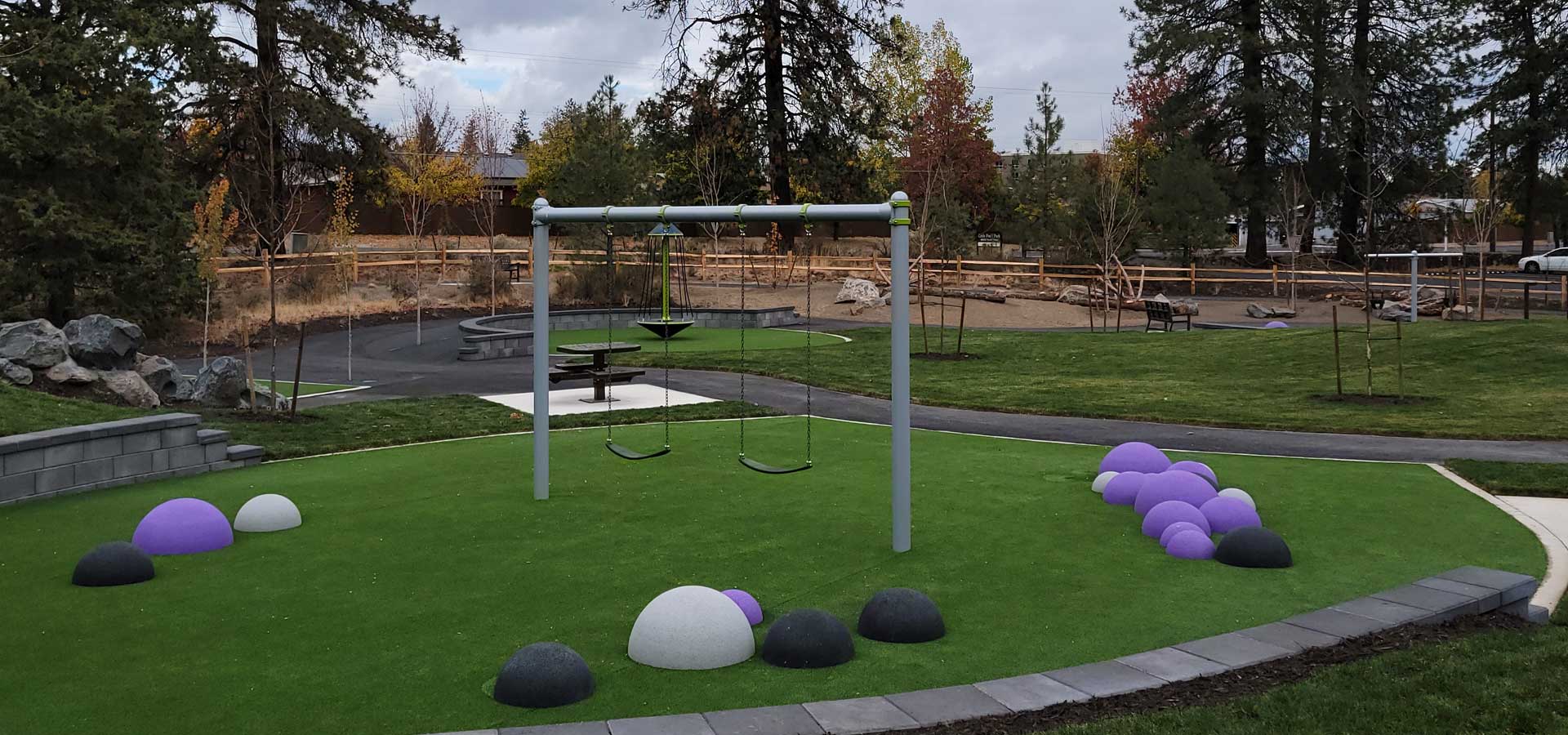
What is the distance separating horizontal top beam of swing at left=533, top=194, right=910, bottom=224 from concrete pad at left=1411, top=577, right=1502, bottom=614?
384 cm

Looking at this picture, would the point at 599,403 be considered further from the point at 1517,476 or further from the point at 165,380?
the point at 1517,476

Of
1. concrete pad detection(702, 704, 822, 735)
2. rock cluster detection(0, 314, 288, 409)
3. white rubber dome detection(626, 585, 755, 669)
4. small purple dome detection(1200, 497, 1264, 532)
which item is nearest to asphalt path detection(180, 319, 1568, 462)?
rock cluster detection(0, 314, 288, 409)

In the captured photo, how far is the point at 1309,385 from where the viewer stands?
1800 cm

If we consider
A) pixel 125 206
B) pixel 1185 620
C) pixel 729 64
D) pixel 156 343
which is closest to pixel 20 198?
pixel 125 206

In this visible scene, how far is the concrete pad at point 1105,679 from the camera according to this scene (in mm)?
5344

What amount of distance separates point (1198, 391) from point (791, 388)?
6162mm

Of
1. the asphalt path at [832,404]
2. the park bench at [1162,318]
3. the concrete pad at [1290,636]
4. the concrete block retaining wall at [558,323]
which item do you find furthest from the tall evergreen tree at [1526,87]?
the concrete pad at [1290,636]

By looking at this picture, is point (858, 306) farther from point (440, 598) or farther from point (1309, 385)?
point (440, 598)

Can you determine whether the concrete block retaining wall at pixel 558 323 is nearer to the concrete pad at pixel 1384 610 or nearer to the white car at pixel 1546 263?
the concrete pad at pixel 1384 610

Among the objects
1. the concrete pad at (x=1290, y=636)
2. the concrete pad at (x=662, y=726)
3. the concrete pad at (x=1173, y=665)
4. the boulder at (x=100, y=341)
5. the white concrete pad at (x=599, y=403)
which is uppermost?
the boulder at (x=100, y=341)

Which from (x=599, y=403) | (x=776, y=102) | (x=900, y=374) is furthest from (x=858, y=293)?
(x=900, y=374)

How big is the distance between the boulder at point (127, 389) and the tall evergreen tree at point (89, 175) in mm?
8229

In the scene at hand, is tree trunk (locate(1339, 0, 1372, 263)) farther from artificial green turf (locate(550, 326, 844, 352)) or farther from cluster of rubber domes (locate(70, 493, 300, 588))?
cluster of rubber domes (locate(70, 493, 300, 588))

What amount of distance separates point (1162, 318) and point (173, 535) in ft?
86.0
